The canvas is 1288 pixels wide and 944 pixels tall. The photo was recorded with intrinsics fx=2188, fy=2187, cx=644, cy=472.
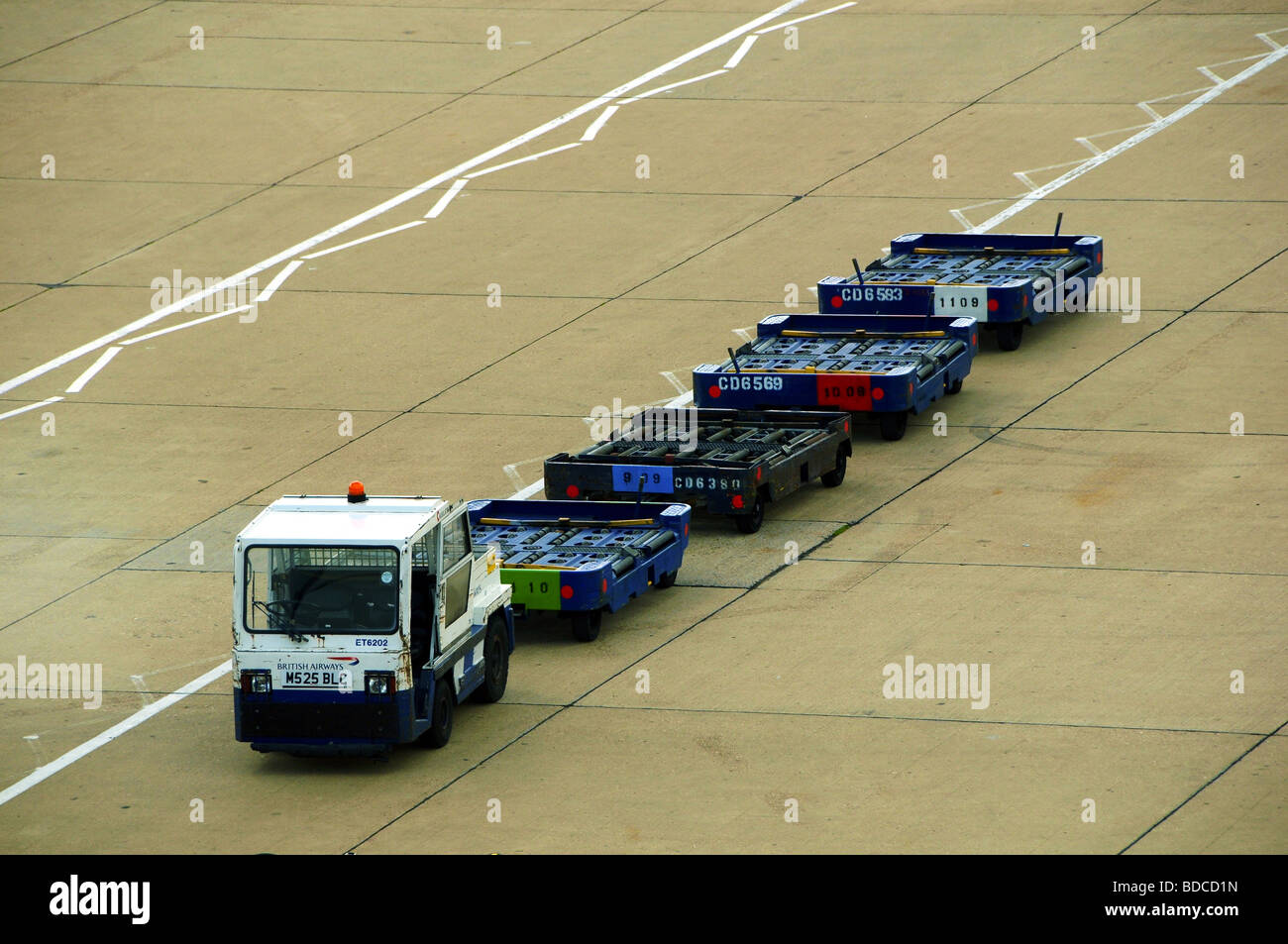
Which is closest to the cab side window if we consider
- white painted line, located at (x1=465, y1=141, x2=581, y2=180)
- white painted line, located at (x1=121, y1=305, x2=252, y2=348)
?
white painted line, located at (x1=121, y1=305, x2=252, y2=348)

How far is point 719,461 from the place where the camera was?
20.8 metres

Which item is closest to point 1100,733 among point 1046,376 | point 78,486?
point 1046,376

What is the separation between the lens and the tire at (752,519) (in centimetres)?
2067

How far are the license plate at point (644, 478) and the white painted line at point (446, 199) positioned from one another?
12295 mm

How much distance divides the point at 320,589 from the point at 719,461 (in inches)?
241

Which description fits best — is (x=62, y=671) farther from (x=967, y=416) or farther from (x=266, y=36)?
(x=266, y=36)

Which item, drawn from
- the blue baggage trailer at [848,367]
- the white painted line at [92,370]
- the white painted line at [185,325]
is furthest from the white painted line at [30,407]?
the blue baggage trailer at [848,367]

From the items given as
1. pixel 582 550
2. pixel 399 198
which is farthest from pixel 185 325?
pixel 582 550

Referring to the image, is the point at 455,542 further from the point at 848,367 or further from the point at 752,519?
the point at 848,367

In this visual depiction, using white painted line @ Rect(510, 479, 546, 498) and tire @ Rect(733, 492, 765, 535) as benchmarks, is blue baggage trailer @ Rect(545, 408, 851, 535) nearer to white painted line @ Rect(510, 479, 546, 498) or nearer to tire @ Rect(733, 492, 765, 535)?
tire @ Rect(733, 492, 765, 535)

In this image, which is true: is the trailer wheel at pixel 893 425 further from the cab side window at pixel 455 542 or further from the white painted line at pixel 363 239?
the white painted line at pixel 363 239

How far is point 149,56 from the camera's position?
128ft

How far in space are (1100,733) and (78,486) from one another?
1176cm

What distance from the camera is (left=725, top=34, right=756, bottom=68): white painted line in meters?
37.7
